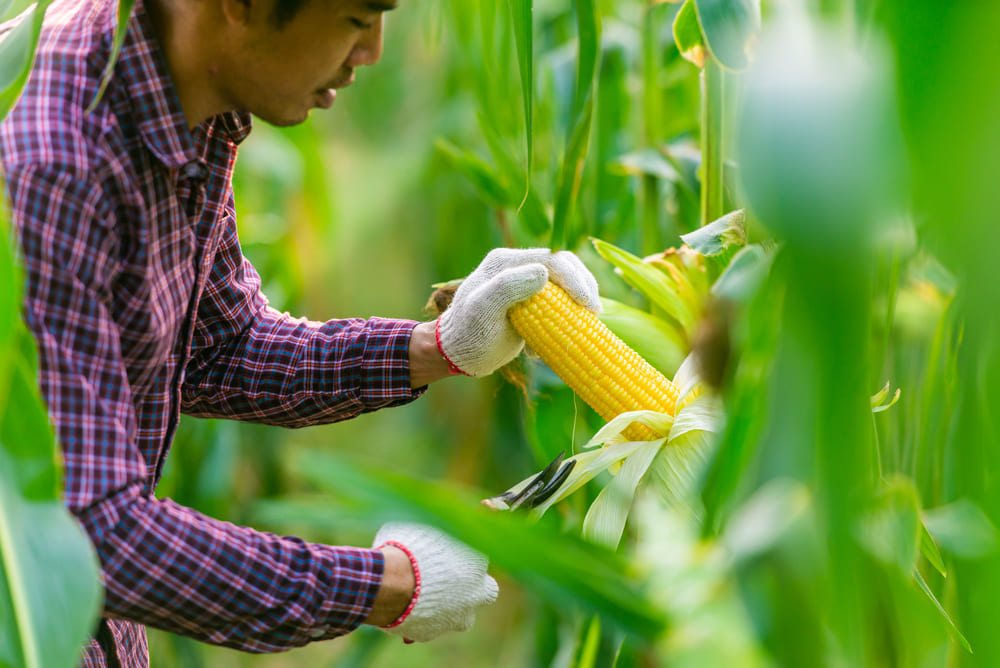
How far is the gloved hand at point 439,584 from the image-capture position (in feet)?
2.20

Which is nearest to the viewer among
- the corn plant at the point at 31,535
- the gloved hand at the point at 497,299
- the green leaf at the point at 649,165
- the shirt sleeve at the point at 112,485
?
the corn plant at the point at 31,535

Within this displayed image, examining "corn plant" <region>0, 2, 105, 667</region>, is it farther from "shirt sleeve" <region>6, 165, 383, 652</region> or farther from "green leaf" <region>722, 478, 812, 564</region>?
"green leaf" <region>722, 478, 812, 564</region>

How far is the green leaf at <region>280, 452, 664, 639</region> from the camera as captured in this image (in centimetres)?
33

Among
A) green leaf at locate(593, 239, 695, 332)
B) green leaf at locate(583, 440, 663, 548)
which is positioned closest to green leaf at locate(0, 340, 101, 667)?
green leaf at locate(583, 440, 663, 548)

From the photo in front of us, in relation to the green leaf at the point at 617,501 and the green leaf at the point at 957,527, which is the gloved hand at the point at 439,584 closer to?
the green leaf at the point at 617,501

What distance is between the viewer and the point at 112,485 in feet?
1.80

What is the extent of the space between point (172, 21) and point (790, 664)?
0.57 m

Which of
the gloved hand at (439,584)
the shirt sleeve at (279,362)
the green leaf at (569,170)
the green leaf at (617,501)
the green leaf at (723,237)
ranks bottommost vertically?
the gloved hand at (439,584)

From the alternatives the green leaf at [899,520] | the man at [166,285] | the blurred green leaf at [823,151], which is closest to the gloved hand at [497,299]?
the man at [166,285]

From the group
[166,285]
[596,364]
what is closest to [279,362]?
[166,285]

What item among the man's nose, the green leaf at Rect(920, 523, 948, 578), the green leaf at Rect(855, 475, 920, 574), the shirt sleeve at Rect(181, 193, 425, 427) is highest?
the man's nose

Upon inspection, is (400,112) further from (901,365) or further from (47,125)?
(47,125)

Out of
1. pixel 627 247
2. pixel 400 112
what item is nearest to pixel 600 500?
pixel 627 247

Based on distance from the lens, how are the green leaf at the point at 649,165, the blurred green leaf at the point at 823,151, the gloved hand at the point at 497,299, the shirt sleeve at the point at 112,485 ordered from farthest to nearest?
the green leaf at the point at 649,165 < the gloved hand at the point at 497,299 < the shirt sleeve at the point at 112,485 < the blurred green leaf at the point at 823,151
